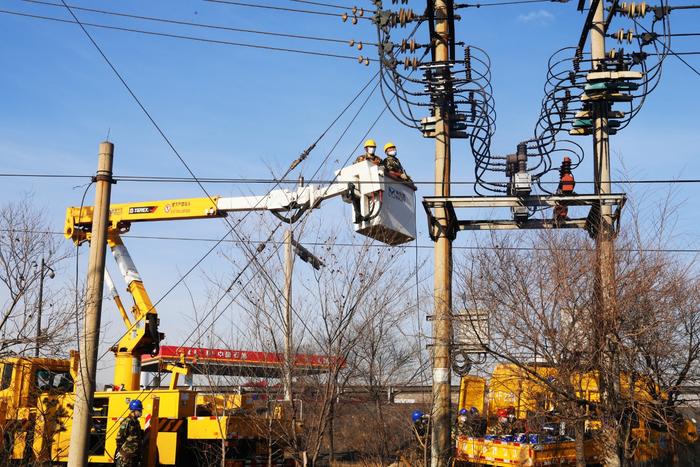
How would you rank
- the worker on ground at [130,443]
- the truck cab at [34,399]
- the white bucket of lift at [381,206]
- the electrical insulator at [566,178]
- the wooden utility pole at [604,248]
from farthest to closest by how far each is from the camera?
1. the truck cab at [34,399]
2. the worker on ground at [130,443]
3. the electrical insulator at [566,178]
4. the white bucket of lift at [381,206]
5. the wooden utility pole at [604,248]

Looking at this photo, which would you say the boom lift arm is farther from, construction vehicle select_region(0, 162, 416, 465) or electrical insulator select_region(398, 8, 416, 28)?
electrical insulator select_region(398, 8, 416, 28)

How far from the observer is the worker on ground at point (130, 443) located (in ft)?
48.5

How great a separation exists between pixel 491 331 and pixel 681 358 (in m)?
2.94

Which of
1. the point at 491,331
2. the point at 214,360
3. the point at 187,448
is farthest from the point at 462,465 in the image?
the point at 214,360

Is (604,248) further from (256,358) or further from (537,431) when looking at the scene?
(256,358)

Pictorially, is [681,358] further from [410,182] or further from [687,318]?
[410,182]

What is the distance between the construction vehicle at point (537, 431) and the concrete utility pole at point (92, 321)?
20.7ft

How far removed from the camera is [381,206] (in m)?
14.0

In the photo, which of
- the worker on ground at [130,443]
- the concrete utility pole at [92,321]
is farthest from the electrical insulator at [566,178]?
the worker on ground at [130,443]

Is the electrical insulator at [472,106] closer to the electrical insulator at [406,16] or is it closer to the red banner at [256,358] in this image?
the electrical insulator at [406,16]

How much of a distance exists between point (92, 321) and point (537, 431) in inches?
314

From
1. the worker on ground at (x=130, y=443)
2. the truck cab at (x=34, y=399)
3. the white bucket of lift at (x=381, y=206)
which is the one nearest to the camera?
the white bucket of lift at (x=381, y=206)

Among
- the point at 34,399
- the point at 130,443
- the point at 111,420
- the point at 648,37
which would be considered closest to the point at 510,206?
the point at 648,37

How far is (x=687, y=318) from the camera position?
39.5 ft
